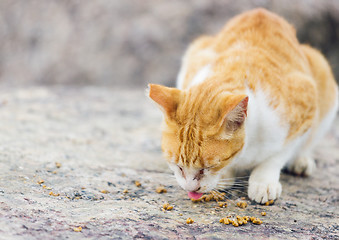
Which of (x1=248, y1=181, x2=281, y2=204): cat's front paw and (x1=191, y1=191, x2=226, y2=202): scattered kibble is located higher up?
(x1=248, y1=181, x2=281, y2=204): cat's front paw

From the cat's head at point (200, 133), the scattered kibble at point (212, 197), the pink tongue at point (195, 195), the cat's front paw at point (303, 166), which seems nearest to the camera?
the cat's head at point (200, 133)

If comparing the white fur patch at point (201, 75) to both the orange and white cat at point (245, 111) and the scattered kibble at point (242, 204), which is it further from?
the scattered kibble at point (242, 204)

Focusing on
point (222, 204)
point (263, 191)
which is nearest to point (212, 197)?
A: point (222, 204)

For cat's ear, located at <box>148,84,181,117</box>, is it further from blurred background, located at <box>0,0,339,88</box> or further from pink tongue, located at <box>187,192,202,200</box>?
blurred background, located at <box>0,0,339,88</box>

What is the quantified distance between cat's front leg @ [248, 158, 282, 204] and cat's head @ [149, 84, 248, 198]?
Result: 1.19ft

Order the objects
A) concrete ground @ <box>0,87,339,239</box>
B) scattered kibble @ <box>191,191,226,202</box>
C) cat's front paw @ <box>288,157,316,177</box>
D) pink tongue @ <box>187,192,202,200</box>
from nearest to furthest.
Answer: concrete ground @ <box>0,87,339,239</box>
pink tongue @ <box>187,192,202,200</box>
scattered kibble @ <box>191,191,226,202</box>
cat's front paw @ <box>288,157,316,177</box>

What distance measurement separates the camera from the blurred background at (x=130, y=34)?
6555 mm

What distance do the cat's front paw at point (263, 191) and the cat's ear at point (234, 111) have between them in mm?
539

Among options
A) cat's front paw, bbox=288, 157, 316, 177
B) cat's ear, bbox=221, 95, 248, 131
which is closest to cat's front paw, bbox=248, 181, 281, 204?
cat's ear, bbox=221, 95, 248, 131

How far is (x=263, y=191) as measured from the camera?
266 cm

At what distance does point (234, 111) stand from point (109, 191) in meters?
1.04

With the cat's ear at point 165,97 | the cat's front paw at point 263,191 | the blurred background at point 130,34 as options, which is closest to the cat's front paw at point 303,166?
the cat's front paw at point 263,191

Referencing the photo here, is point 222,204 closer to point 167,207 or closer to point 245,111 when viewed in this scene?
point 167,207

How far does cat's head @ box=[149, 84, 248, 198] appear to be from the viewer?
7.70 ft
